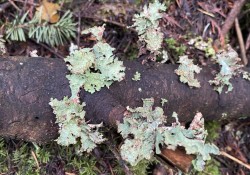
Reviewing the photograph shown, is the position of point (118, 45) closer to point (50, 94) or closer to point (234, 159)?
point (50, 94)

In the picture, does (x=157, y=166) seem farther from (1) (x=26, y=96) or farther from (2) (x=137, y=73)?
(1) (x=26, y=96)

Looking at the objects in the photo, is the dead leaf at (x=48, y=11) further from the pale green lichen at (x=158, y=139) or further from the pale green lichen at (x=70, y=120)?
the pale green lichen at (x=158, y=139)

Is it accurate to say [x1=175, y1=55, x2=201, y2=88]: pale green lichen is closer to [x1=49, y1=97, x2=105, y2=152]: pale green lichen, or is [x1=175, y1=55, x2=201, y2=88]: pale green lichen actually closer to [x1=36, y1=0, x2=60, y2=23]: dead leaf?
[x1=49, y1=97, x2=105, y2=152]: pale green lichen

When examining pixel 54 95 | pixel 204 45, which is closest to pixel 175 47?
pixel 204 45

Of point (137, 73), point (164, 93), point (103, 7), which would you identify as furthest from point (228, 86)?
point (103, 7)

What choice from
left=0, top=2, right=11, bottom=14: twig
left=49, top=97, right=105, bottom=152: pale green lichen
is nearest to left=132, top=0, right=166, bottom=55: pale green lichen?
left=49, top=97, right=105, bottom=152: pale green lichen

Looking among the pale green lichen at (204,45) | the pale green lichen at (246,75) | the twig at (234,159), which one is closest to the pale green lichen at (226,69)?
the pale green lichen at (246,75)
